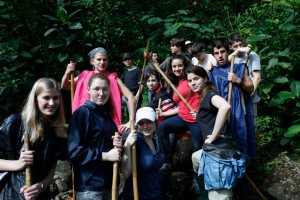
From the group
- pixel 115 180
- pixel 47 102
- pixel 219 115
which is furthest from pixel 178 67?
pixel 47 102

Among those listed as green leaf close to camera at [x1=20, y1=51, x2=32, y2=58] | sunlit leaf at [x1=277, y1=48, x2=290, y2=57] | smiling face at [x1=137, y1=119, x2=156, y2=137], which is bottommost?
smiling face at [x1=137, y1=119, x2=156, y2=137]

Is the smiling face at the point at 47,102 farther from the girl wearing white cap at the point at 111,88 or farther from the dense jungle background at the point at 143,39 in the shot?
the dense jungle background at the point at 143,39

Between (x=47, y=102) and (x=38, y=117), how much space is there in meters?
0.14

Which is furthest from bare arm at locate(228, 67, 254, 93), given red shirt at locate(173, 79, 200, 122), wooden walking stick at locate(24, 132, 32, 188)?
wooden walking stick at locate(24, 132, 32, 188)

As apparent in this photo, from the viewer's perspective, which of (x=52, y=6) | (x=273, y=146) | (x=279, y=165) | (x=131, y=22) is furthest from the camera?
(x=131, y=22)

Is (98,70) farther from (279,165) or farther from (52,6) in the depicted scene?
(52,6)

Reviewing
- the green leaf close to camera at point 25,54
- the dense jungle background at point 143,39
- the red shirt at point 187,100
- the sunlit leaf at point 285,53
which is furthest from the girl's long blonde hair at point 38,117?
the green leaf close to camera at point 25,54

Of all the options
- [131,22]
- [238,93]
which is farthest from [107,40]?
[238,93]

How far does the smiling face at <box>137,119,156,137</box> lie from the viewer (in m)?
3.55

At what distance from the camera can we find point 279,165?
540 cm

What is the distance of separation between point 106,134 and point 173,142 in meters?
2.58

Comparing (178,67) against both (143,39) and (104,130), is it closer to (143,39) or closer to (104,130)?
(104,130)

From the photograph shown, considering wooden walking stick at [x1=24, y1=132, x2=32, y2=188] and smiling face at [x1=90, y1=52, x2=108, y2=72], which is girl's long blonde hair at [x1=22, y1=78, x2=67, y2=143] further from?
smiling face at [x1=90, y1=52, x2=108, y2=72]

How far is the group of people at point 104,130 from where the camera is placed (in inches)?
107
